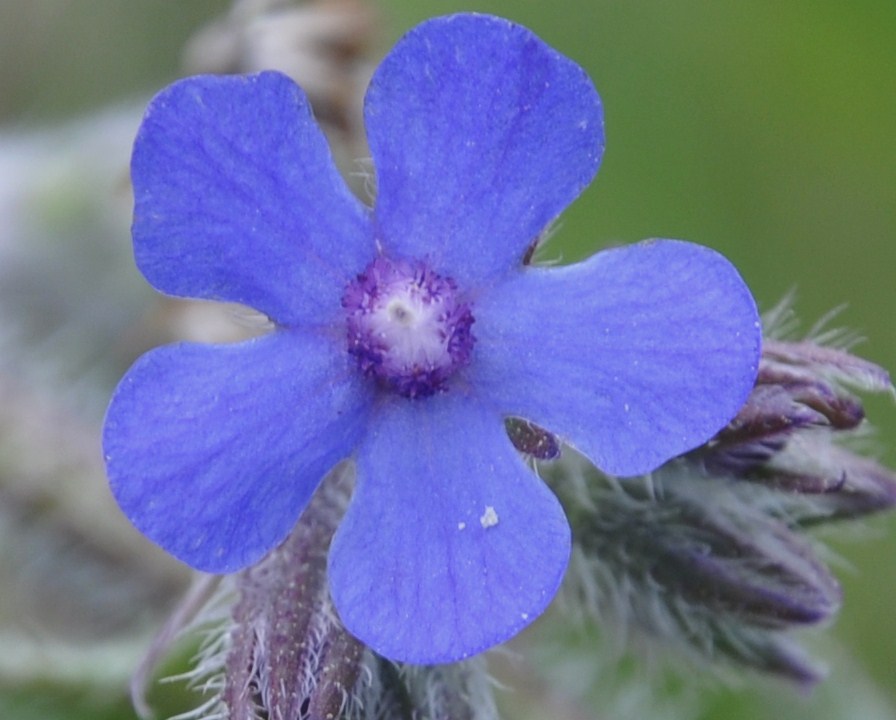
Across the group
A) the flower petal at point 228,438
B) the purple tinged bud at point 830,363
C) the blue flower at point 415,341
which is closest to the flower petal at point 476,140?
the blue flower at point 415,341

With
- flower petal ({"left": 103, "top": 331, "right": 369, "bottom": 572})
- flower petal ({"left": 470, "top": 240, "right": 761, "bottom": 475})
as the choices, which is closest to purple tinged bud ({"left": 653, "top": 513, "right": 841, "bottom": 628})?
flower petal ({"left": 470, "top": 240, "right": 761, "bottom": 475})

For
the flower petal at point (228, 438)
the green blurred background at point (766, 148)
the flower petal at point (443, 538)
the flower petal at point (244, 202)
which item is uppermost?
the flower petal at point (244, 202)

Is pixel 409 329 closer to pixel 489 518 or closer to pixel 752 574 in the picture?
pixel 489 518

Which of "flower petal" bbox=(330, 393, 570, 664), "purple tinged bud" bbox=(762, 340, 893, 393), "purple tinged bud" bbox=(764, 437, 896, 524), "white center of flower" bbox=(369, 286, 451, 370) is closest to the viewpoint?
"flower petal" bbox=(330, 393, 570, 664)

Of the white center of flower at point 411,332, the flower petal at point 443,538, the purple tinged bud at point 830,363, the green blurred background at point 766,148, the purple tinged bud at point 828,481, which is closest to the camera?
the flower petal at point 443,538

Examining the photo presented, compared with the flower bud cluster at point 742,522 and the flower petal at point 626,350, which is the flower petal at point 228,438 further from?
the flower bud cluster at point 742,522

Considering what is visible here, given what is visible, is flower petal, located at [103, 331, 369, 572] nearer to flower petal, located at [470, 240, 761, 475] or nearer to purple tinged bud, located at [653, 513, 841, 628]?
flower petal, located at [470, 240, 761, 475]

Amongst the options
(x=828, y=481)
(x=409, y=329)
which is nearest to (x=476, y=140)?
(x=409, y=329)
